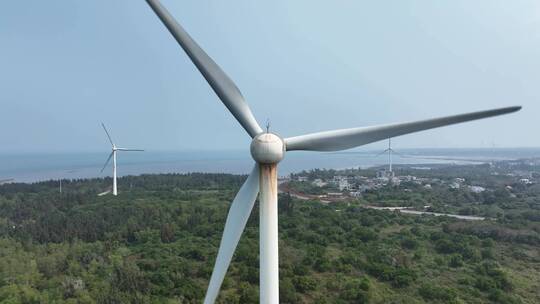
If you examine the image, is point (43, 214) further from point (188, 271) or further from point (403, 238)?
point (403, 238)

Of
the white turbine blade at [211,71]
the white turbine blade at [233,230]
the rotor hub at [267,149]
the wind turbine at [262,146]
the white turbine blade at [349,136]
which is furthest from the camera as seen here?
the white turbine blade at [211,71]

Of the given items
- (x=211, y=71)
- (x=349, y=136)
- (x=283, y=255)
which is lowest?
(x=283, y=255)

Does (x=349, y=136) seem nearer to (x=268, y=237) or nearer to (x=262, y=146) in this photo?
(x=262, y=146)

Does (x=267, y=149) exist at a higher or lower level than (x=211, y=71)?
lower

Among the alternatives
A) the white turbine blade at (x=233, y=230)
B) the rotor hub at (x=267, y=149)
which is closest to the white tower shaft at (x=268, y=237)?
the rotor hub at (x=267, y=149)

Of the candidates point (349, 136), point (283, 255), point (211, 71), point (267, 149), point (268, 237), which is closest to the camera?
point (267, 149)

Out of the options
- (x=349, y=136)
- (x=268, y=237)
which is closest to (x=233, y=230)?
(x=268, y=237)

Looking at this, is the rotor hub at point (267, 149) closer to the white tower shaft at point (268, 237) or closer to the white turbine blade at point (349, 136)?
the white tower shaft at point (268, 237)

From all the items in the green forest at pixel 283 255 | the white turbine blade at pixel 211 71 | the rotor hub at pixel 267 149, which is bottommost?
the green forest at pixel 283 255
